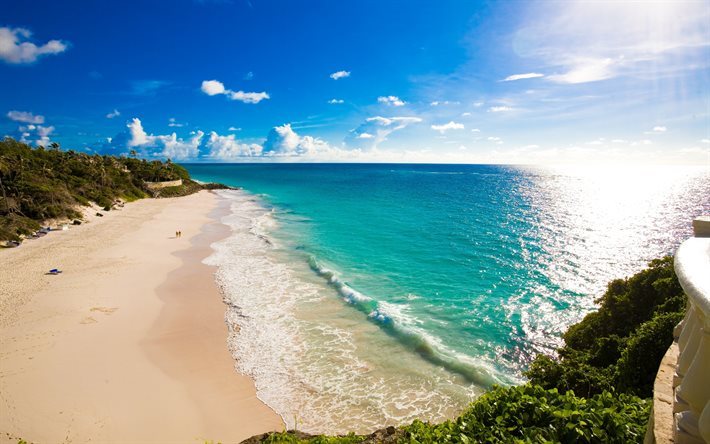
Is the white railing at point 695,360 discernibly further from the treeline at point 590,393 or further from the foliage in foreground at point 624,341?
the foliage in foreground at point 624,341

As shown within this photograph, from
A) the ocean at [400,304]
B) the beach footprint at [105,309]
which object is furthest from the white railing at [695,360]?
the beach footprint at [105,309]

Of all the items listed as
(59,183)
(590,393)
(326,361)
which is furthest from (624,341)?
(59,183)

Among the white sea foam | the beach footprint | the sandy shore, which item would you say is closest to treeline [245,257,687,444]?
the white sea foam

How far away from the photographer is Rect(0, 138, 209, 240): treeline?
130 ft

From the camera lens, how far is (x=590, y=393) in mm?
9117

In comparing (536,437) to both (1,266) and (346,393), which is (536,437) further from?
(1,266)

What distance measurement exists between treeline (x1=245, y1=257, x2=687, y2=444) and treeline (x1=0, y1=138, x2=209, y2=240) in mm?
43802

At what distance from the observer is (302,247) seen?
1374 inches

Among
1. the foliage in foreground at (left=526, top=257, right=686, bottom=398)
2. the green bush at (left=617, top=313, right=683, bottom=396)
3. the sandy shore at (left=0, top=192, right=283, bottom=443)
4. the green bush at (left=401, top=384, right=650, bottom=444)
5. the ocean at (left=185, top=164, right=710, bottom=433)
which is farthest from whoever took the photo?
the ocean at (left=185, top=164, right=710, bottom=433)

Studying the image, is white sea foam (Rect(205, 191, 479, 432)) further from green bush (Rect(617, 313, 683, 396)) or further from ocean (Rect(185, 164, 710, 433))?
green bush (Rect(617, 313, 683, 396))

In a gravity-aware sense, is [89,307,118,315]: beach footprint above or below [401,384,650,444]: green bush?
below

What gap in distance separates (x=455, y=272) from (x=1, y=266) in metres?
34.8

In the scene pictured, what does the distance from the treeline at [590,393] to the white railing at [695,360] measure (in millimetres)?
2425

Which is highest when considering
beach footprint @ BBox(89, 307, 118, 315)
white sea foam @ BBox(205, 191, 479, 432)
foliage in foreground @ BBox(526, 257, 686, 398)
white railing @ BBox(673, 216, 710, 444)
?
white railing @ BBox(673, 216, 710, 444)
